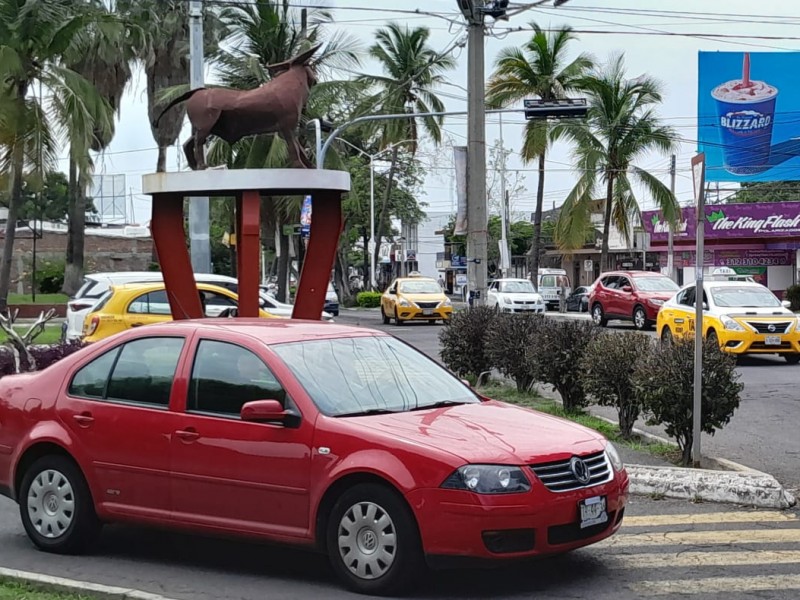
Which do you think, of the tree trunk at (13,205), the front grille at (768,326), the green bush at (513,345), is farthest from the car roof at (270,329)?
the tree trunk at (13,205)

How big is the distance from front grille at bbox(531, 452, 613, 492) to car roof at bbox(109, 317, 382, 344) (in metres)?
1.85

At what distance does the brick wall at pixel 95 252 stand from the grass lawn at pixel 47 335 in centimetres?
2550

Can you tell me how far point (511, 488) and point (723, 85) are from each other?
39.9 metres

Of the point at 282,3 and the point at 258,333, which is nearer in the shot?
the point at 258,333

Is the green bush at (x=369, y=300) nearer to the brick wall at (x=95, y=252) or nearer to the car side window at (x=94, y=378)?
the brick wall at (x=95, y=252)

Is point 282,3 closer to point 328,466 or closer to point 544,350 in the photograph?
point 544,350

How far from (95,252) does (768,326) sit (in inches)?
1723

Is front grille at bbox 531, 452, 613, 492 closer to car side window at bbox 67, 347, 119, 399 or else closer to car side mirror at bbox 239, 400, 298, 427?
car side mirror at bbox 239, 400, 298, 427

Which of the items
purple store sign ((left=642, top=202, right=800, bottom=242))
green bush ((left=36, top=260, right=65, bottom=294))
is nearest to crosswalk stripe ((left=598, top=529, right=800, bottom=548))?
purple store sign ((left=642, top=202, right=800, bottom=242))

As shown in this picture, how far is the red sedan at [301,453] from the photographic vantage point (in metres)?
5.95

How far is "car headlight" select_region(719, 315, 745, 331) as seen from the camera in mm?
20250

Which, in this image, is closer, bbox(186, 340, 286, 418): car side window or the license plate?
the license plate

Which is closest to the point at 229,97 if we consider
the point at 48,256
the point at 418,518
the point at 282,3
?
the point at 418,518

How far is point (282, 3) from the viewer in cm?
3098
